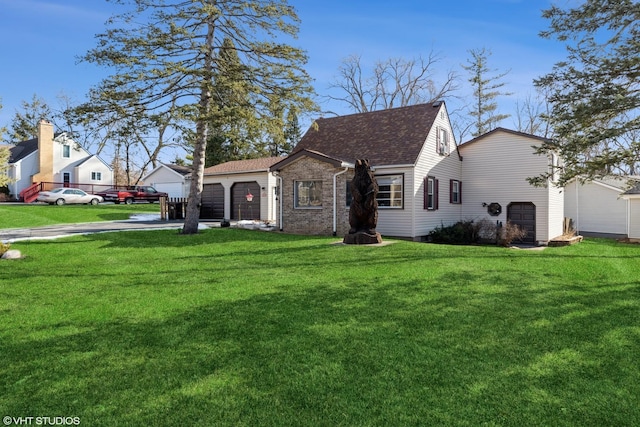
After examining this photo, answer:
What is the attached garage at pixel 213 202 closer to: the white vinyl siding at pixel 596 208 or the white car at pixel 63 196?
the white car at pixel 63 196

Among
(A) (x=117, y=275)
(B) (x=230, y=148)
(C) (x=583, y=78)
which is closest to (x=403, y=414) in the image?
(A) (x=117, y=275)

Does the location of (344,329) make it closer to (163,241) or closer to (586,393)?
(586,393)

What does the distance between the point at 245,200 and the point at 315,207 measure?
764 centimetres

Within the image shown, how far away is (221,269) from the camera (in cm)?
888

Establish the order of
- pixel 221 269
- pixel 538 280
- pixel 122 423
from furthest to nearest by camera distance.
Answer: pixel 221 269 → pixel 538 280 → pixel 122 423

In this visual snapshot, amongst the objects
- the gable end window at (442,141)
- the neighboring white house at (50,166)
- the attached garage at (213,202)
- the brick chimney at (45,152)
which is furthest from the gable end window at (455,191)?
the brick chimney at (45,152)

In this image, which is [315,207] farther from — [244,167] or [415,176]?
[244,167]

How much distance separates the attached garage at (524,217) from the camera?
61.4 feet

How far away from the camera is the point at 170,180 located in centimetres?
3597

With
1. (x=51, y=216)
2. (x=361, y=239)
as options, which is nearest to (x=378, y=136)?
(x=361, y=239)

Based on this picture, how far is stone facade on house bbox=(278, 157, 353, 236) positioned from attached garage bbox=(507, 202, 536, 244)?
28.4 ft

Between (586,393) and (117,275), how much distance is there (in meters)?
8.02

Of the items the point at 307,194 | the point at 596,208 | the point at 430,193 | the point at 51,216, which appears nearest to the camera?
the point at 307,194

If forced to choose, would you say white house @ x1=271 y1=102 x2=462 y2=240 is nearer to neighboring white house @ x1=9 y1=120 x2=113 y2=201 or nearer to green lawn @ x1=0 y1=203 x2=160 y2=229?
green lawn @ x1=0 y1=203 x2=160 y2=229
